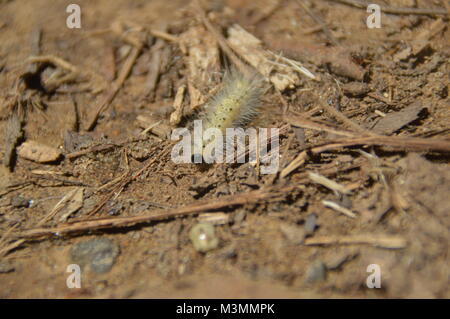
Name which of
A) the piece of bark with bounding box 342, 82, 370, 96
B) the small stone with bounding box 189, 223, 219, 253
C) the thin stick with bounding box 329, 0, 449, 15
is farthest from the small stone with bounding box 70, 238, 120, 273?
the thin stick with bounding box 329, 0, 449, 15

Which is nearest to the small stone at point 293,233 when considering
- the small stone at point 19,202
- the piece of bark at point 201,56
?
the piece of bark at point 201,56

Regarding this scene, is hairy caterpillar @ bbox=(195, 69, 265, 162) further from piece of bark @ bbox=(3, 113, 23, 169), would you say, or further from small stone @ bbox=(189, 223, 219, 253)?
piece of bark @ bbox=(3, 113, 23, 169)

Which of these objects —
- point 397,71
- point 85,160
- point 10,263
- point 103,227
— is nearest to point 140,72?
point 85,160

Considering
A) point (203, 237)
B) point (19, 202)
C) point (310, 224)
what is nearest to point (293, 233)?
point (310, 224)

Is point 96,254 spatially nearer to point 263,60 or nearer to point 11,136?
point 11,136

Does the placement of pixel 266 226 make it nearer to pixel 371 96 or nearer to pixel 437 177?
pixel 437 177

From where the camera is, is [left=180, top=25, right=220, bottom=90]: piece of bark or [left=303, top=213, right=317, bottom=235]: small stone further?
[left=180, top=25, right=220, bottom=90]: piece of bark

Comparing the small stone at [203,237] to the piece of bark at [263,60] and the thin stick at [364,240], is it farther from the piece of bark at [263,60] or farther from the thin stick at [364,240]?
the piece of bark at [263,60]
